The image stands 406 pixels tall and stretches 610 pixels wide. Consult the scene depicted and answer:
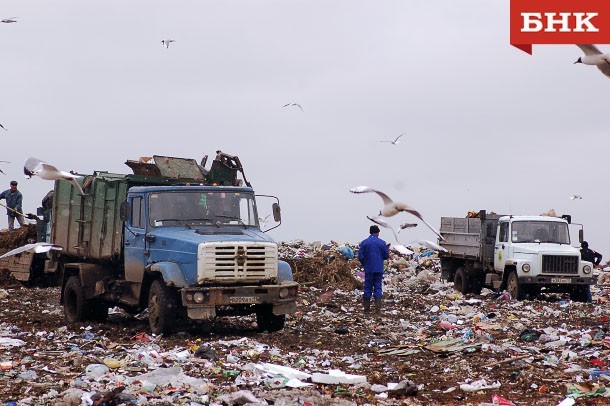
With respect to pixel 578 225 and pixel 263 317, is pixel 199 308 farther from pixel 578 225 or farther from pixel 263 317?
pixel 578 225

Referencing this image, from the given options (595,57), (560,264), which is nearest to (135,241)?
(595,57)

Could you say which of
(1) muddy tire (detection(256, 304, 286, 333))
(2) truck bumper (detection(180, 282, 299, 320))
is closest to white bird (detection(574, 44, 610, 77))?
(2) truck bumper (detection(180, 282, 299, 320))

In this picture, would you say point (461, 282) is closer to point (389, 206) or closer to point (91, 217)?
point (91, 217)

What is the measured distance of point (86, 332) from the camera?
12.9m

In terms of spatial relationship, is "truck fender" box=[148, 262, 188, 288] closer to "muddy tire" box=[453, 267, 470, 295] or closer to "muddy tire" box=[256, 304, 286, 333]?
"muddy tire" box=[256, 304, 286, 333]

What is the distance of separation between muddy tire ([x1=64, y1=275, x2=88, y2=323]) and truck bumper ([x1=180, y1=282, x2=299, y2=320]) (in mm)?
2847

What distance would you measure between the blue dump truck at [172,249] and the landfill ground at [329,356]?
0.46m

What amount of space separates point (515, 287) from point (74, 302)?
33.0 ft

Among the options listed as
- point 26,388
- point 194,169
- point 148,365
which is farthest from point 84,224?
point 26,388

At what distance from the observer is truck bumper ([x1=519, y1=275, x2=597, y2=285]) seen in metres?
19.0

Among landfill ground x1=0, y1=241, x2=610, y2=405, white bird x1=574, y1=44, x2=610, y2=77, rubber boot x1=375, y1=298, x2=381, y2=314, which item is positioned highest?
white bird x1=574, y1=44, x2=610, y2=77

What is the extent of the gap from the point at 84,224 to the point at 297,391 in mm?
7728

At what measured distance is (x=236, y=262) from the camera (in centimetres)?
1198

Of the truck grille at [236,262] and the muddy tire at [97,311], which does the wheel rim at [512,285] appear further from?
the muddy tire at [97,311]
